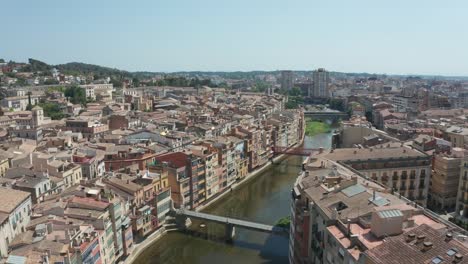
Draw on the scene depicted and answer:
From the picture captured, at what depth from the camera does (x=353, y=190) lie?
82.5 ft

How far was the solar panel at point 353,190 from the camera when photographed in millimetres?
24608

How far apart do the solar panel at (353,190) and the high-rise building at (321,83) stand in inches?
6714

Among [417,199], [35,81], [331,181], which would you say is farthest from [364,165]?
[35,81]

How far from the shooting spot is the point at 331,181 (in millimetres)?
27688

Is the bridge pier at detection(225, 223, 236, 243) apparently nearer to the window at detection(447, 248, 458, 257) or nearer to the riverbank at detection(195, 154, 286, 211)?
the riverbank at detection(195, 154, 286, 211)

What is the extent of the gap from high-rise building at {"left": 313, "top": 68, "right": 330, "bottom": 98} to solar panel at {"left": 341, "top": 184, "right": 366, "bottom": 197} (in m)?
171

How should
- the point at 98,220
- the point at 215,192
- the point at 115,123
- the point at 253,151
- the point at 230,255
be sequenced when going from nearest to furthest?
the point at 98,220
the point at 230,255
the point at 215,192
the point at 253,151
the point at 115,123

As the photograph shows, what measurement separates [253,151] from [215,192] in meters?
13.4

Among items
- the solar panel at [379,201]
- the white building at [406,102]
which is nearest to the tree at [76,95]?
the white building at [406,102]

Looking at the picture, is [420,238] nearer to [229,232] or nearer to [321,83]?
[229,232]

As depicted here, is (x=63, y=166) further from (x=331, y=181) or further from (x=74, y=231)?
(x=331, y=181)

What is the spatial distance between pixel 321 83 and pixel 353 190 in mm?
173949


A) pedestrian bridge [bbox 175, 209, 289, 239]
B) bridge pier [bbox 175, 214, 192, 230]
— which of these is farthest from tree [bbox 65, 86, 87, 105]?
pedestrian bridge [bbox 175, 209, 289, 239]

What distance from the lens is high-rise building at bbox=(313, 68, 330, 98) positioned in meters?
193
